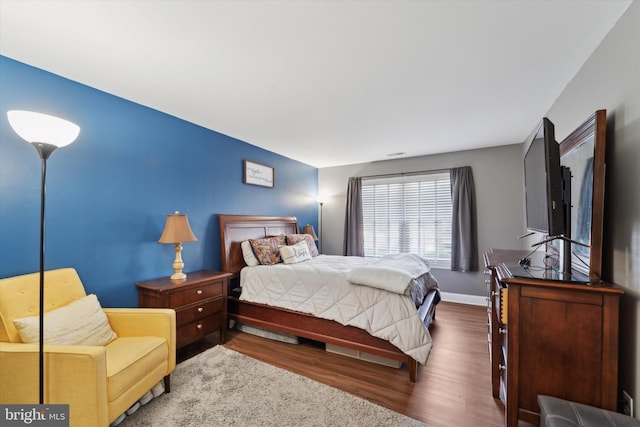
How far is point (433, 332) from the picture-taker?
3201 millimetres

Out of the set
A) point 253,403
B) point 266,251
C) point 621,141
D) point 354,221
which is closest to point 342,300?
point 253,403

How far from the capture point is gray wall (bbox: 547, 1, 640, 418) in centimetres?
127

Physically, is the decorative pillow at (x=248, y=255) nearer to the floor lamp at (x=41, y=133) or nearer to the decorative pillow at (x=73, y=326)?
the decorative pillow at (x=73, y=326)

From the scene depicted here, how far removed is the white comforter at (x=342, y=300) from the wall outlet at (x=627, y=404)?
1.06 m

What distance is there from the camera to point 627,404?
1.28 meters

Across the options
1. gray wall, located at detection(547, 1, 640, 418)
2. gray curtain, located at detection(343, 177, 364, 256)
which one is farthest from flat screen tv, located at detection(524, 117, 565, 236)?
gray curtain, located at detection(343, 177, 364, 256)

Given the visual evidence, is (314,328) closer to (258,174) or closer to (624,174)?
(258,174)

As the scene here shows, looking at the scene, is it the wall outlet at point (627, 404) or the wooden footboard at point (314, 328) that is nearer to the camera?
the wall outlet at point (627, 404)

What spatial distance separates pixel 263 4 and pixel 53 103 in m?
1.96

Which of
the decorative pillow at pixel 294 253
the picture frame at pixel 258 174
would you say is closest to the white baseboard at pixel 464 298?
the decorative pillow at pixel 294 253

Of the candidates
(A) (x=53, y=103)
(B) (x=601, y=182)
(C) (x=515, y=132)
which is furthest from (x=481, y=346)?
(A) (x=53, y=103)

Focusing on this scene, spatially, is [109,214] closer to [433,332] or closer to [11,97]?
[11,97]

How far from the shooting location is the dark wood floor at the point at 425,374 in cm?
185

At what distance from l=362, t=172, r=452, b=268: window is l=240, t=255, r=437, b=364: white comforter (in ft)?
4.96
